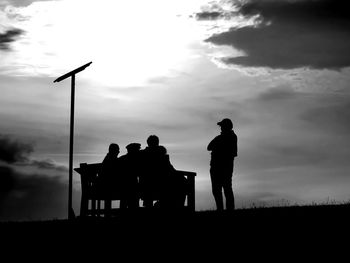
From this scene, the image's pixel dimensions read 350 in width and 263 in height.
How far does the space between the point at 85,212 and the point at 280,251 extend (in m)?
7.02

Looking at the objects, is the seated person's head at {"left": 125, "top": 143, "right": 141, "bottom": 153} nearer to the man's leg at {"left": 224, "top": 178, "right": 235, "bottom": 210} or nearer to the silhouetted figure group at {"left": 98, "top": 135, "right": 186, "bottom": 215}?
the silhouetted figure group at {"left": 98, "top": 135, "right": 186, "bottom": 215}

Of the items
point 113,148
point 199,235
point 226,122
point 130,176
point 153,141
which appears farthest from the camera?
point 113,148

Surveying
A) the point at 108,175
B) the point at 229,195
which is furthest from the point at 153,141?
the point at 229,195

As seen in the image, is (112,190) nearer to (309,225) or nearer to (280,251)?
(309,225)

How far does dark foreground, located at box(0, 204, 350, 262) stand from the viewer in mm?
8609

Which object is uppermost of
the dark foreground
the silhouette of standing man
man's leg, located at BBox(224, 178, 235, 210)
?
the silhouette of standing man

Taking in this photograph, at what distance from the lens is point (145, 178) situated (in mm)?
13477

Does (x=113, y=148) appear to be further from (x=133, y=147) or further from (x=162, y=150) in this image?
(x=162, y=150)

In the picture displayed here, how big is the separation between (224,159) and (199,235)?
167 inches

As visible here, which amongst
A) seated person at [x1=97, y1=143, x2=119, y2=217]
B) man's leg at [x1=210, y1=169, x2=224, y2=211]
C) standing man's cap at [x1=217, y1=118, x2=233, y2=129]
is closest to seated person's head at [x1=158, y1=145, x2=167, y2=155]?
seated person at [x1=97, y1=143, x2=119, y2=217]

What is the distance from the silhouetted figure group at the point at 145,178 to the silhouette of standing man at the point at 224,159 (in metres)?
0.88

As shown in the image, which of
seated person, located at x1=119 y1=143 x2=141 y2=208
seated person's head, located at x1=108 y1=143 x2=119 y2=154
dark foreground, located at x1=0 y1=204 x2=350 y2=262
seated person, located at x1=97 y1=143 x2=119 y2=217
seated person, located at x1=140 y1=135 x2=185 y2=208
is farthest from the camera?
seated person's head, located at x1=108 y1=143 x2=119 y2=154

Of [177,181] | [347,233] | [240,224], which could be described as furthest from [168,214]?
[347,233]

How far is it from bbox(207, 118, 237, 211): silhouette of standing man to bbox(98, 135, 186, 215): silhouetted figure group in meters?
0.88
